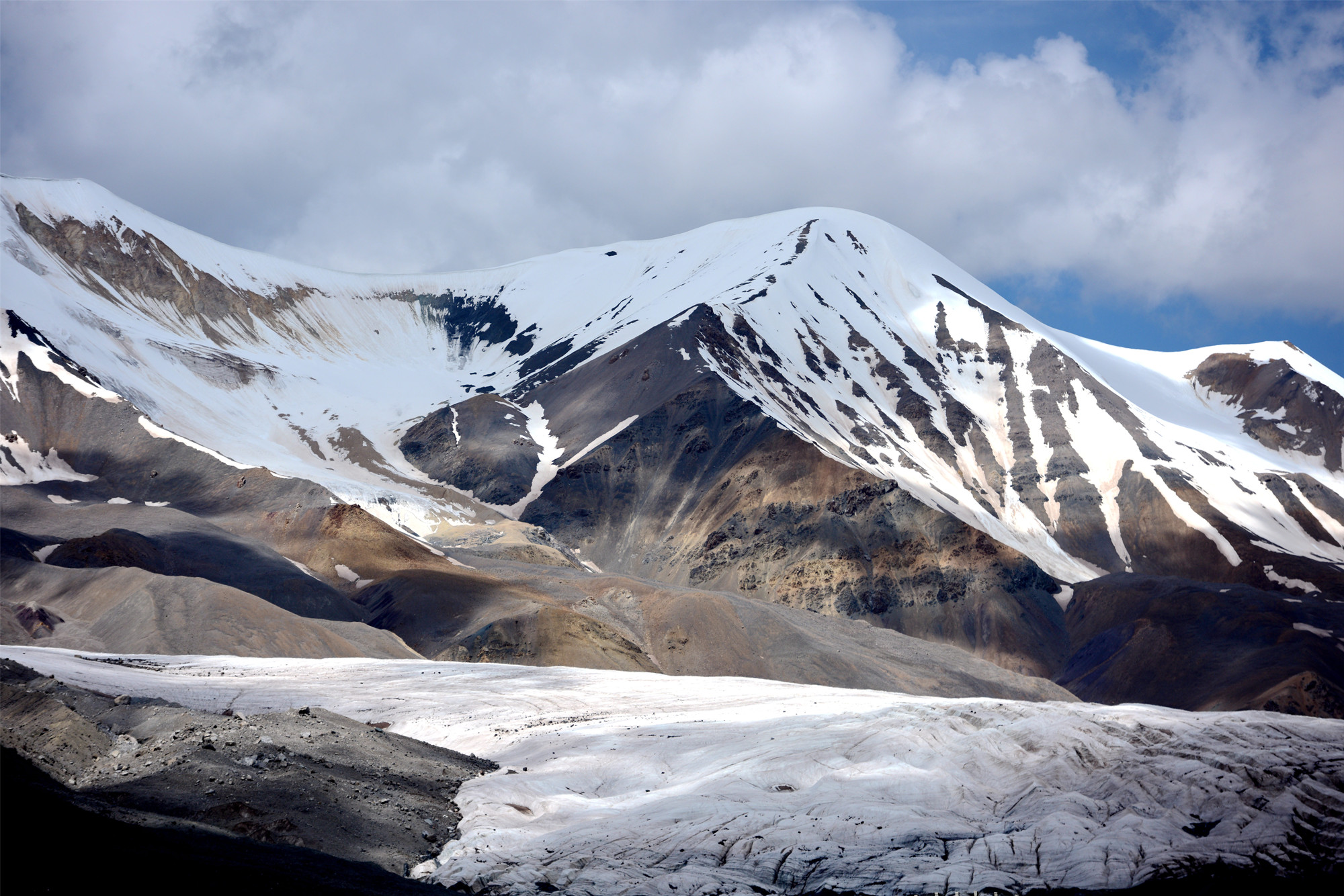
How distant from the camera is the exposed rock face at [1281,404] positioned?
5822 inches

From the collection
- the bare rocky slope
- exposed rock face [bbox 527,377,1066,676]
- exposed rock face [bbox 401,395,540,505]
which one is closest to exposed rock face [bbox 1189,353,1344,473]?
the bare rocky slope

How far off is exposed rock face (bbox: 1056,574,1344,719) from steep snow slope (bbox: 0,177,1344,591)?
21.6 m

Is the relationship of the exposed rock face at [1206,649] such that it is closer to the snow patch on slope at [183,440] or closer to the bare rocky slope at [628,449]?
the bare rocky slope at [628,449]

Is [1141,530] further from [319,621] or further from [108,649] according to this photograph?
[108,649]

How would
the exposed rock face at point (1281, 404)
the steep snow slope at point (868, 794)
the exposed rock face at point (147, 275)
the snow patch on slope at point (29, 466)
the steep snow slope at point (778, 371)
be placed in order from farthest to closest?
1. the exposed rock face at point (1281, 404)
2. the exposed rock face at point (147, 275)
3. the steep snow slope at point (778, 371)
4. the snow patch on slope at point (29, 466)
5. the steep snow slope at point (868, 794)

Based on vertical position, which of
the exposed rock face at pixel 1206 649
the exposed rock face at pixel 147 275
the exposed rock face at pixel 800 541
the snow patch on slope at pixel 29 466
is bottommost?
the exposed rock face at pixel 1206 649

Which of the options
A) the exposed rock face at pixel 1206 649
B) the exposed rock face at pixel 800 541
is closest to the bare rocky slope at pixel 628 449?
the exposed rock face at pixel 800 541

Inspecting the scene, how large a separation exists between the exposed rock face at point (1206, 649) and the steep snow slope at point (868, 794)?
51.7 meters

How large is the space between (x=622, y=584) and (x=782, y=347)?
68.3 m

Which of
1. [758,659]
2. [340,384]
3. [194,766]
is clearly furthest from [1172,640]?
[340,384]

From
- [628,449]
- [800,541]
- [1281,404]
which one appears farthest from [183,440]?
[1281,404]

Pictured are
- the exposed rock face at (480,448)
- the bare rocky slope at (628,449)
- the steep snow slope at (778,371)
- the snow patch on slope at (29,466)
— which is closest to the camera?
the bare rocky slope at (628,449)

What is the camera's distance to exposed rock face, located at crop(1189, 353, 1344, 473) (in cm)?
14788

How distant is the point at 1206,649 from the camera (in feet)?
257
